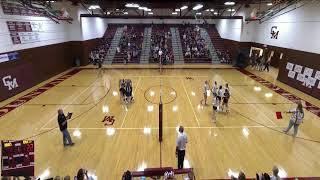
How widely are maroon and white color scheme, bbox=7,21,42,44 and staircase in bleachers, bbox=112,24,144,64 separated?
11.0m

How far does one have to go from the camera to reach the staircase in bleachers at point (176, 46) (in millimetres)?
29234

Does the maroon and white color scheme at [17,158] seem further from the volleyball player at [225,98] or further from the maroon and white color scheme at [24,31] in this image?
the maroon and white color scheme at [24,31]

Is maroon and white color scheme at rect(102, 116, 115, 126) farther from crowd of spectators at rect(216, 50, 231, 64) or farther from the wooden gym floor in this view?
crowd of spectators at rect(216, 50, 231, 64)

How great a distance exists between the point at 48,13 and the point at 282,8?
20959 millimetres

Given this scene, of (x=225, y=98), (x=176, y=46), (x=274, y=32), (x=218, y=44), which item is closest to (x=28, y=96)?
(x=225, y=98)

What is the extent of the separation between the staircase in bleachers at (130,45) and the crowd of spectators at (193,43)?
6.69m

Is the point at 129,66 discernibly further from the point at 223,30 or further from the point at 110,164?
the point at 110,164

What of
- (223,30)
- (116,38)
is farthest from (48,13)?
(223,30)

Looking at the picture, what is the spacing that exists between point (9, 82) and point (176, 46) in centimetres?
2273

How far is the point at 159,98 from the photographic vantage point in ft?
49.5

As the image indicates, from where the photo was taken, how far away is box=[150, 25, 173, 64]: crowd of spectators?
27.8 metres

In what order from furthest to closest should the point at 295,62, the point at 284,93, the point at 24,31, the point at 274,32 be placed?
the point at 274,32 < the point at 295,62 < the point at 24,31 < the point at 284,93

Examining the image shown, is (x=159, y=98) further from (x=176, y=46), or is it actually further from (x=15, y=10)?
(x=176, y=46)

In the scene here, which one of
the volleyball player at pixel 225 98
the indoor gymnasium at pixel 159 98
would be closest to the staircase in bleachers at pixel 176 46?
the indoor gymnasium at pixel 159 98
